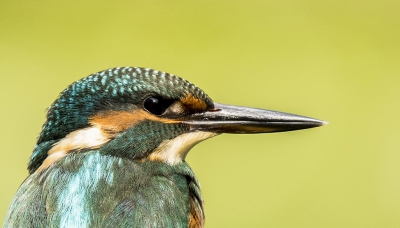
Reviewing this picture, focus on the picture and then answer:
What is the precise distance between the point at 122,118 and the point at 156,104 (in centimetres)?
8

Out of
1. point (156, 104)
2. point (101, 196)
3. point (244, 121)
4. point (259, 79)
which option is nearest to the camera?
point (101, 196)

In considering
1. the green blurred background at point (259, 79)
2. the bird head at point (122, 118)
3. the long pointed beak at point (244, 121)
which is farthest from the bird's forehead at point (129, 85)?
the green blurred background at point (259, 79)

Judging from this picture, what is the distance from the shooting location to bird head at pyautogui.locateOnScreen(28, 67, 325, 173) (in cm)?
150

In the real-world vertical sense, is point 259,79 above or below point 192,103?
above

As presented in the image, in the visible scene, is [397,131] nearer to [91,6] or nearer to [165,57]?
[165,57]

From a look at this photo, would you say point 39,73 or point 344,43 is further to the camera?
point 344,43

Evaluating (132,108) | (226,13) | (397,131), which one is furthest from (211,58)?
(132,108)

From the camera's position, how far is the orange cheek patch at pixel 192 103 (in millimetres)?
1560

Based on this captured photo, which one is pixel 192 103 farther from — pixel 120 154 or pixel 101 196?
pixel 101 196

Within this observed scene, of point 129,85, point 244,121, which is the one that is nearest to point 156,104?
point 129,85

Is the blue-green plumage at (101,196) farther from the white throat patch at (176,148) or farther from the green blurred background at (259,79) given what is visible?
the green blurred background at (259,79)

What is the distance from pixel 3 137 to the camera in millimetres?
2912

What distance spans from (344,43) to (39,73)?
4.60 feet

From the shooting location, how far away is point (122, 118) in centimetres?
151
